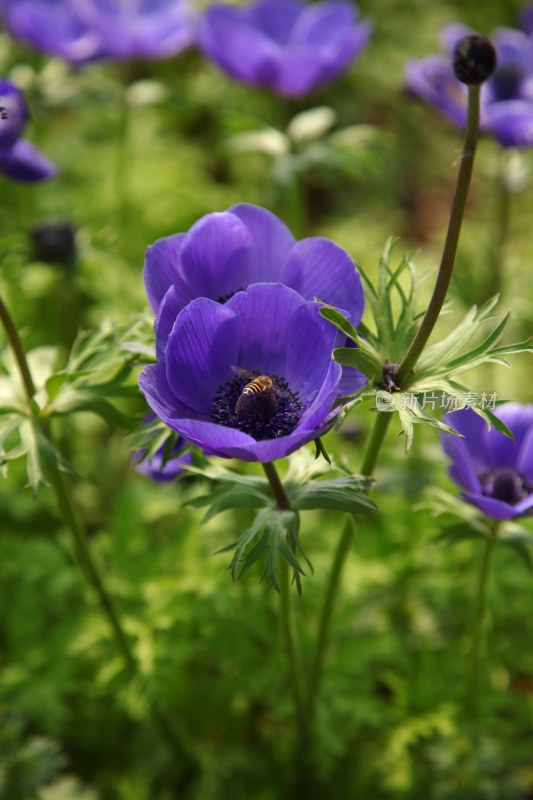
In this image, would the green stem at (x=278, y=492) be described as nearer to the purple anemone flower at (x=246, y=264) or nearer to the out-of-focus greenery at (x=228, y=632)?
the purple anemone flower at (x=246, y=264)

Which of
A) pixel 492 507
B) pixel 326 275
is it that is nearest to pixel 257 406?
pixel 326 275

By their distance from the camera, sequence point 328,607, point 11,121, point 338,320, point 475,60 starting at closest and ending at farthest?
point 475,60 → point 338,320 → point 11,121 → point 328,607

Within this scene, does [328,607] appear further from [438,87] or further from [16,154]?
[438,87]

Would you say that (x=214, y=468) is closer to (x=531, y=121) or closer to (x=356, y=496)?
(x=356, y=496)

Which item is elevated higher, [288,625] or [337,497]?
[337,497]

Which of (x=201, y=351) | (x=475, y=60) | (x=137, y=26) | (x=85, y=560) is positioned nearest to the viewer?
(x=475, y=60)

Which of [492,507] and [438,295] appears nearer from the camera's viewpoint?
[438,295]

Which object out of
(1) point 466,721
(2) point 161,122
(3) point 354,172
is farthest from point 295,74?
(2) point 161,122

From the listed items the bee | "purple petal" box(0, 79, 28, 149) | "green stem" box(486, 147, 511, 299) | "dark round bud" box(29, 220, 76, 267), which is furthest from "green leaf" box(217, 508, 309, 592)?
"green stem" box(486, 147, 511, 299)
